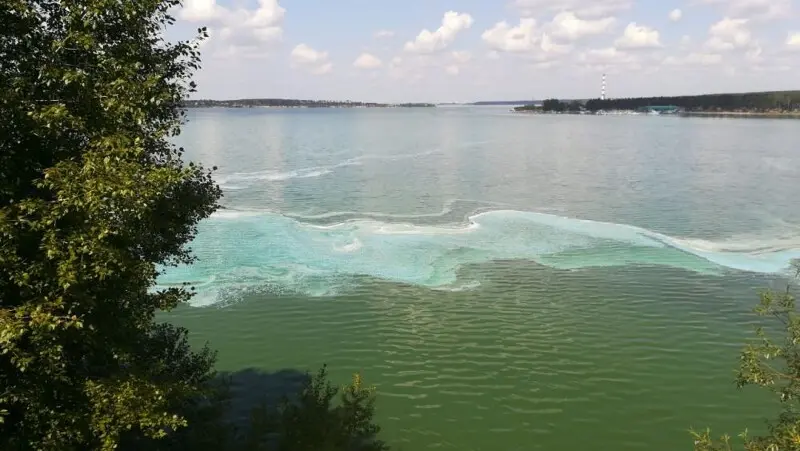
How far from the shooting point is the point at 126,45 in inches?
387

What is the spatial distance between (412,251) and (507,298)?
33.3 ft

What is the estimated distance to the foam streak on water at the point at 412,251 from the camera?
34.0m

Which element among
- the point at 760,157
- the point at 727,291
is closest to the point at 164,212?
the point at 727,291

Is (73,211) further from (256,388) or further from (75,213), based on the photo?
(256,388)

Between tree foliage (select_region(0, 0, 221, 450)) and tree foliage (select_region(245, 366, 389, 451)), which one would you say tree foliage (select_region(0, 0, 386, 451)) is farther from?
tree foliage (select_region(245, 366, 389, 451))

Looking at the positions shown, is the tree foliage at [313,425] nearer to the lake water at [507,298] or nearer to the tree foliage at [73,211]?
the tree foliage at [73,211]

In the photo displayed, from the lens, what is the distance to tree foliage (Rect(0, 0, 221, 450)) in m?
8.55

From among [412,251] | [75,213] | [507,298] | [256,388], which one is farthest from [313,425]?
[412,251]

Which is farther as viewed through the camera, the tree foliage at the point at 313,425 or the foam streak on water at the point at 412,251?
the foam streak on water at the point at 412,251

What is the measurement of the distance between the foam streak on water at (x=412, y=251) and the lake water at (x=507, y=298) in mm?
196

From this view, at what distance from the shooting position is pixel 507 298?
3083 centimetres

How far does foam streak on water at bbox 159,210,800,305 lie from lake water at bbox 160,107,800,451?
196 mm

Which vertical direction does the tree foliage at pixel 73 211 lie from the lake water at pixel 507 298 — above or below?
above

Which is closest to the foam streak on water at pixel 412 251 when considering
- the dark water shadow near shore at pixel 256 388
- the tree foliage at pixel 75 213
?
the dark water shadow near shore at pixel 256 388
